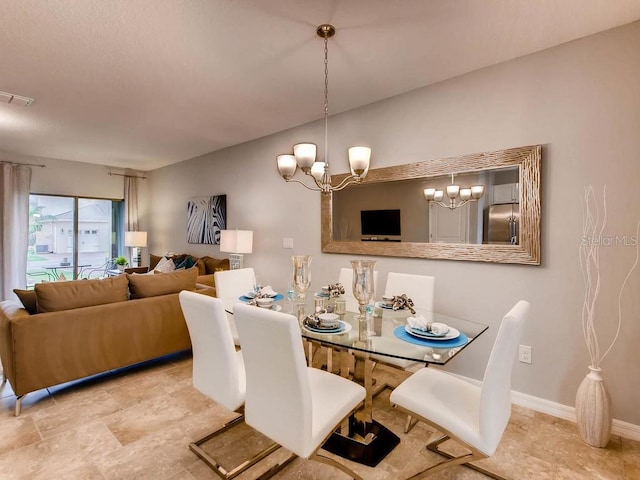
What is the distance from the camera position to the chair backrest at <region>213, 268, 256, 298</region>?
2.80 metres

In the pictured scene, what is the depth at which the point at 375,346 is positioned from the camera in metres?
1.63

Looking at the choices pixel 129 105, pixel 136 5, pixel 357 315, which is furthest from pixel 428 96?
pixel 129 105

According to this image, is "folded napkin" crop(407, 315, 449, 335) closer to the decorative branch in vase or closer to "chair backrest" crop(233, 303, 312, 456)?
"chair backrest" crop(233, 303, 312, 456)

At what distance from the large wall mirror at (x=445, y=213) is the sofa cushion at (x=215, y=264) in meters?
1.84

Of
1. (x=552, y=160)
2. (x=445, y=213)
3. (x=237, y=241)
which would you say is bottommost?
(x=237, y=241)

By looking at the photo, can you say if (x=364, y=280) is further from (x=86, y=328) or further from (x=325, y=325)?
(x=86, y=328)

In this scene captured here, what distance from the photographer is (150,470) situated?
1763 millimetres

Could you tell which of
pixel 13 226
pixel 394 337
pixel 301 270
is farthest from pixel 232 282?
pixel 13 226

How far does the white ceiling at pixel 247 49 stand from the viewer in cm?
192

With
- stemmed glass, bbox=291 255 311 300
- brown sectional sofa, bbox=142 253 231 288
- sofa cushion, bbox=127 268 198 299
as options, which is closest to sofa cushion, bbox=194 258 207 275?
brown sectional sofa, bbox=142 253 231 288

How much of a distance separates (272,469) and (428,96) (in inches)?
116

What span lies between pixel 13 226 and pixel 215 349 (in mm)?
5748

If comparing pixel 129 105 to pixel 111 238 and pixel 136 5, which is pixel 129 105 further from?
pixel 111 238

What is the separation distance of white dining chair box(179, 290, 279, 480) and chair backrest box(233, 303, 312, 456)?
21cm
